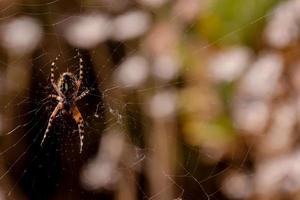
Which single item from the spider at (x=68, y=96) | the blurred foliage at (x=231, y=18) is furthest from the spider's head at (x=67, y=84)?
the blurred foliage at (x=231, y=18)

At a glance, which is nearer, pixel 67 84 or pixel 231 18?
pixel 231 18

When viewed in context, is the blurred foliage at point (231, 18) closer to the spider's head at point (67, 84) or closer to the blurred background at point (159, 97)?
the blurred background at point (159, 97)

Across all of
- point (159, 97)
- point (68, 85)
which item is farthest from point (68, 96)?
point (159, 97)

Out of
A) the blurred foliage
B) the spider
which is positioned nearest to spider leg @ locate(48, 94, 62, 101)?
the spider

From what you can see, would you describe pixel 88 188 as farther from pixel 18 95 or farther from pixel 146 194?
pixel 18 95

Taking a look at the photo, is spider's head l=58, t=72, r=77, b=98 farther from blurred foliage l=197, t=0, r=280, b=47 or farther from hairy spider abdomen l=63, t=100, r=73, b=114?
blurred foliage l=197, t=0, r=280, b=47

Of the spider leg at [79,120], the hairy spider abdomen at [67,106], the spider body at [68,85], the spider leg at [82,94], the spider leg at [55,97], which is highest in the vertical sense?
the spider body at [68,85]

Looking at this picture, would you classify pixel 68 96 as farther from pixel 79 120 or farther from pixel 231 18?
pixel 231 18
